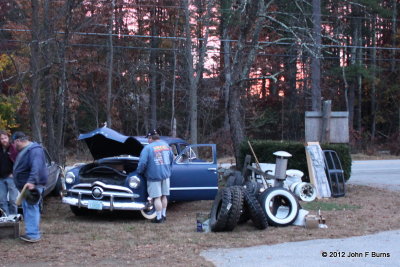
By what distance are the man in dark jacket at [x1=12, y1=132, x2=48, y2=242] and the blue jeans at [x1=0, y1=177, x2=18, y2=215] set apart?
4.35 ft

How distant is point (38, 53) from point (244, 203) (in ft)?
21.4

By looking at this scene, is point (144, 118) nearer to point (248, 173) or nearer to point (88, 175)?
point (248, 173)

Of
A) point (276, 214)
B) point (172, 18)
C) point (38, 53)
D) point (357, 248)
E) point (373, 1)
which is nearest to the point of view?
point (357, 248)

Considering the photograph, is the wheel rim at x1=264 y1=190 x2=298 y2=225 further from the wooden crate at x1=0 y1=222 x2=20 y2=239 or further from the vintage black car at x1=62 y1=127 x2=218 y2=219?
the wooden crate at x1=0 y1=222 x2=20 y2=239

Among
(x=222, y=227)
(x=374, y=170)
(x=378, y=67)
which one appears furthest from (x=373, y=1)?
(x=222, y=227)

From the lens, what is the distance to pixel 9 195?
339 inches

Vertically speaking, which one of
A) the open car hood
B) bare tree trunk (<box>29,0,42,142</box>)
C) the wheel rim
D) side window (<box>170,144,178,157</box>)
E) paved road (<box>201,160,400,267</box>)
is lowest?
paved road (<box>201,160,400,267</box>)

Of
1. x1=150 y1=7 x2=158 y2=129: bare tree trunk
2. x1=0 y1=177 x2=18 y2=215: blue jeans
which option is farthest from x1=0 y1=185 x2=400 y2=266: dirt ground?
x1=150 y1=7 x2=158 y2=129: bare tree trunk

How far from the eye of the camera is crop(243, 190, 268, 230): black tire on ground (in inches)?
316

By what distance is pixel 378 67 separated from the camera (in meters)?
34.3

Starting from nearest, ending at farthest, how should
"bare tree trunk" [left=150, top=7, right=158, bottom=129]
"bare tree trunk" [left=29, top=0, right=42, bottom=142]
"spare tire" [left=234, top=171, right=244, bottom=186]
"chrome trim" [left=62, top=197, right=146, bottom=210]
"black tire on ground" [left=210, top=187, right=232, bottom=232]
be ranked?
"black tire on ground" [left=210, top=187, right=232, bottom=232]
"chrome trim" [left=62, top=197, right=146, bottom=210]
"spare tire" [left=234, top=171, right=244, bottom=186]
"bare tree trunk" [left=29, top=0, right=42, bottom=142]
"bare tree trunk" [left=150, top=7, right=158, bottom=129]

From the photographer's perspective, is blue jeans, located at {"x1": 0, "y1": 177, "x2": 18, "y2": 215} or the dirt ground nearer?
the dirt ground

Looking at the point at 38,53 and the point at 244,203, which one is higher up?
the point at 38,53

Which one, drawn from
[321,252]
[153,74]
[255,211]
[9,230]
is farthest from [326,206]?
[153,74]
